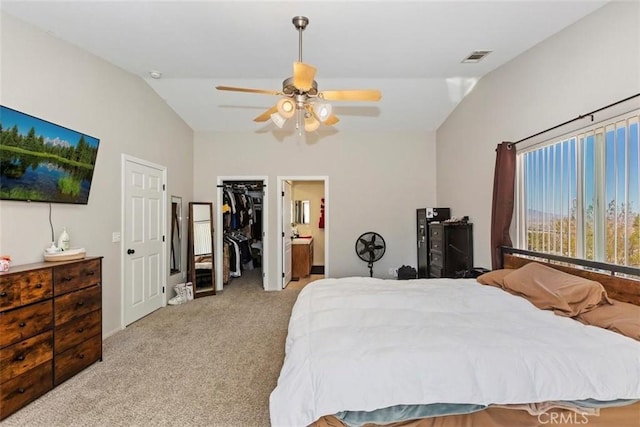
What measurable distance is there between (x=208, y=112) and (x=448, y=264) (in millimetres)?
4144

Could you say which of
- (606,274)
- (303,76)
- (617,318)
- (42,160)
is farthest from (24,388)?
(606,274)

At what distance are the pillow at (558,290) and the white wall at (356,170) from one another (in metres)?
3.02

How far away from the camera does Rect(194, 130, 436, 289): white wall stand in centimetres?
550

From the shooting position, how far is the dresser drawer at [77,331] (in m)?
2.43

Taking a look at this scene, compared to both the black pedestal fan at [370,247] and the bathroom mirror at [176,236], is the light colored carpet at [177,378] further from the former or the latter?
the black pedestal fan at [370,247]

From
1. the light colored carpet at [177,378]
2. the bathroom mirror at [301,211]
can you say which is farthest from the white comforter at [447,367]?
the bathroom mirror at [301,211]

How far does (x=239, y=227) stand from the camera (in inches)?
245

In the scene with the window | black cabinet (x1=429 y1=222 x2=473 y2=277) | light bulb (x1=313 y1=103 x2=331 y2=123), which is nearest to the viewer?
the window

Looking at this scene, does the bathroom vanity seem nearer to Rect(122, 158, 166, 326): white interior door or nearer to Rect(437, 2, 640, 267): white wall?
Rect(122, 158, 166, 326): white interior door

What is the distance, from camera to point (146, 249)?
4.18 meters

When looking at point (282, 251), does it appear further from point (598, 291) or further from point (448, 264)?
point (598, 291)

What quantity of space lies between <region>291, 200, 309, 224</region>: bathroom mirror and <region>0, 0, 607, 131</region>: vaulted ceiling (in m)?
3.44

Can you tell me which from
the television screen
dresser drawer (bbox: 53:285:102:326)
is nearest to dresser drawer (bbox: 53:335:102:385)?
dresser drawer (bbox: 53:285:102:326)

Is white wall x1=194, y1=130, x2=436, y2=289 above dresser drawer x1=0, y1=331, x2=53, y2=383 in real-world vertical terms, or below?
above
